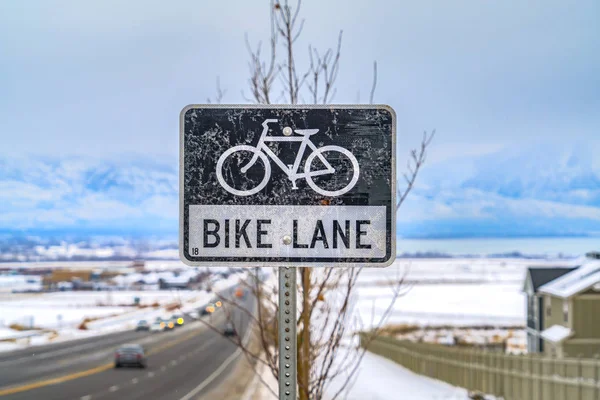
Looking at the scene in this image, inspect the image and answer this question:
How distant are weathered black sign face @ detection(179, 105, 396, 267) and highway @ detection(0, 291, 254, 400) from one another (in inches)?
476

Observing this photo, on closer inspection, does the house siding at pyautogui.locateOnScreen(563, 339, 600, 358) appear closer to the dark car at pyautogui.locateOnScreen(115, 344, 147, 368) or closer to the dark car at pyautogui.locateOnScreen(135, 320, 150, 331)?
the dark car at pyautogui.locateOnScreen(115, 344, 147, 368)

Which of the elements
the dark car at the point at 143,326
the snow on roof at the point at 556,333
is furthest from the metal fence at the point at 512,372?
the dark car at the point at 143,326

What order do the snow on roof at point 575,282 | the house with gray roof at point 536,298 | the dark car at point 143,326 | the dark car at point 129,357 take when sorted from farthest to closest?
the dark car at point 143,326 < the dark car at point 129,357 < the house with gray roof at point 536,298 < the snow on roof at point 575,282

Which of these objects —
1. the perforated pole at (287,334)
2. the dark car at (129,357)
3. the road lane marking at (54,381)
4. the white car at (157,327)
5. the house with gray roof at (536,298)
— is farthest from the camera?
the white car at (157,327)

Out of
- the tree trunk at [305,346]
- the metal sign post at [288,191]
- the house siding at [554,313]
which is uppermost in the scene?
the metal sign post at [288,191]

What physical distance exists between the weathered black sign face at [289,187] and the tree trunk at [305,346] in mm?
2166

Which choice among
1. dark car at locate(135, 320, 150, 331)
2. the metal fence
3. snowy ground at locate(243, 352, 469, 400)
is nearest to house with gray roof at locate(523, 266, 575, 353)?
snowy ground at locate(243, 352, 469, 400)

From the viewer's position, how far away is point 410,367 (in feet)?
57.5

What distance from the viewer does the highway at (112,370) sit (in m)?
20.1

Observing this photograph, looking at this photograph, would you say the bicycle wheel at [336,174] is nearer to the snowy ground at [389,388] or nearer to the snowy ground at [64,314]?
the snowy ground at [389,388]

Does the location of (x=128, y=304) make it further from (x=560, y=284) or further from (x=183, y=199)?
(x=183, y=199)

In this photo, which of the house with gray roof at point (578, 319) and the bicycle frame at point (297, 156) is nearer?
the bicycle frame at point (297, 156)

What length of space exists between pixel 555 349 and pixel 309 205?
20231 mm

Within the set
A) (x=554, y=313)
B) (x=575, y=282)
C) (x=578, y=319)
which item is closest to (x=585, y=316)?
(x=578, y=319)
